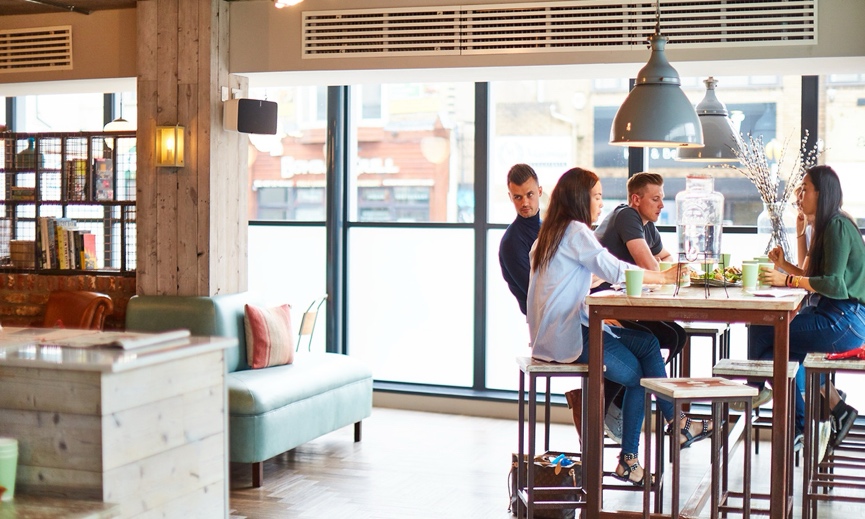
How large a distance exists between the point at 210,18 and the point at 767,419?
3.99 metres

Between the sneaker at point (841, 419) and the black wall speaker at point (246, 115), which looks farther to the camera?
the black wall speaker at point (246, 115)

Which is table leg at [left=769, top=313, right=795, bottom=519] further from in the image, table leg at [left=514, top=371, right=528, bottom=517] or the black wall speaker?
the black wall speaker

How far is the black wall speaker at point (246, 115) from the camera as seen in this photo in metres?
5.75

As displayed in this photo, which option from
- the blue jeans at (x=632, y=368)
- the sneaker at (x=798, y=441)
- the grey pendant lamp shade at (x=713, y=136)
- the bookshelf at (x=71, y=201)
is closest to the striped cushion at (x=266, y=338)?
the bookshelf at (x=71, y=201)

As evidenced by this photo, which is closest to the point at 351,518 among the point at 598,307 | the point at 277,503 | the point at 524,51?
the point at 277,503

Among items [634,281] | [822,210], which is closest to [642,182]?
[822,210]

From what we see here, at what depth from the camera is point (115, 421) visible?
2590mm

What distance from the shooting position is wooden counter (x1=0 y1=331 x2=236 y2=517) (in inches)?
101

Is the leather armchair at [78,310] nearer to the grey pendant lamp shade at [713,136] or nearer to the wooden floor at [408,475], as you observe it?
the wooden floor at [408,475]

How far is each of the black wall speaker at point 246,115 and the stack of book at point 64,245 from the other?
1278mm

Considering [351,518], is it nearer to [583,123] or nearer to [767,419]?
[767,419]

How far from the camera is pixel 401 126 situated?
7203 millimetres

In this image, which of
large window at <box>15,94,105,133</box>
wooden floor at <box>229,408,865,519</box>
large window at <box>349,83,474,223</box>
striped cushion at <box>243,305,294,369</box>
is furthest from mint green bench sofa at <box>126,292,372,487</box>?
large window at <box>15,94,105,133</box>

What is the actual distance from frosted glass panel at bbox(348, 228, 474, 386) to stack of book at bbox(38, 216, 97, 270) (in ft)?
6.49
